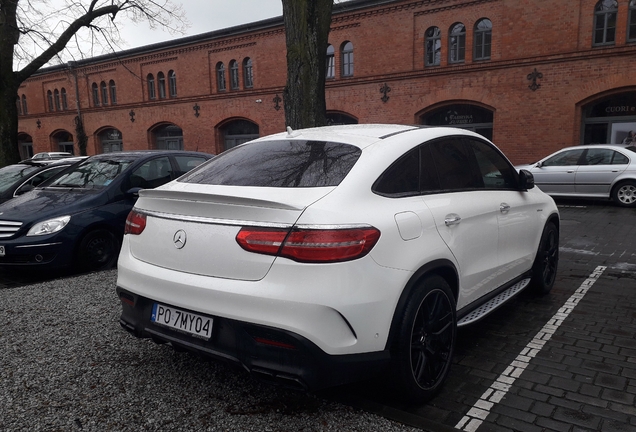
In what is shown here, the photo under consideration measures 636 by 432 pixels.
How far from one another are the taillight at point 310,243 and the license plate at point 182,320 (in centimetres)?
52

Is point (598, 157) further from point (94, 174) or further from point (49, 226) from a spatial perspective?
point (49, 226)

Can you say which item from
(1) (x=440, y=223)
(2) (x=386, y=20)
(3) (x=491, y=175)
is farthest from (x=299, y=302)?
(2) (x=386, y=20)

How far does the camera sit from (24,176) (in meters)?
9.39

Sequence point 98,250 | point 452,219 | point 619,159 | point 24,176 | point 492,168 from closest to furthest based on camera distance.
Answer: point 452,219
point 492,168
point 98,250
point 24,176
point 619,159

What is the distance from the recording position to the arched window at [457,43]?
19.7 m

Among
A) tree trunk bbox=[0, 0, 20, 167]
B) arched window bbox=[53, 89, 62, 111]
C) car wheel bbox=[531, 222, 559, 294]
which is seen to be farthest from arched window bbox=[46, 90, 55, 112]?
car wheel bbox=[531, 222, 559, 294]

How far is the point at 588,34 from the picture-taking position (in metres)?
17.1

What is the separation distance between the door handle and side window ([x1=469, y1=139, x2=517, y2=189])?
80cm

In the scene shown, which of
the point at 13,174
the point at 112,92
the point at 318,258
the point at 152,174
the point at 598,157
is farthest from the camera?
the point at 112,92

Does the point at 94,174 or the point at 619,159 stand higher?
the point at 94,174

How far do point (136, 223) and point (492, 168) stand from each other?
9.46ft

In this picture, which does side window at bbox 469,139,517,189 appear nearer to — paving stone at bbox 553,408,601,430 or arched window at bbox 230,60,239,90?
paving stone at bbox 553,408,601,430

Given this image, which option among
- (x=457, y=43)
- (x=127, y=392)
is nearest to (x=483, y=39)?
(x=457, y=43)

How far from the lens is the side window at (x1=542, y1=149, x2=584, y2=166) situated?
42.3 ft
